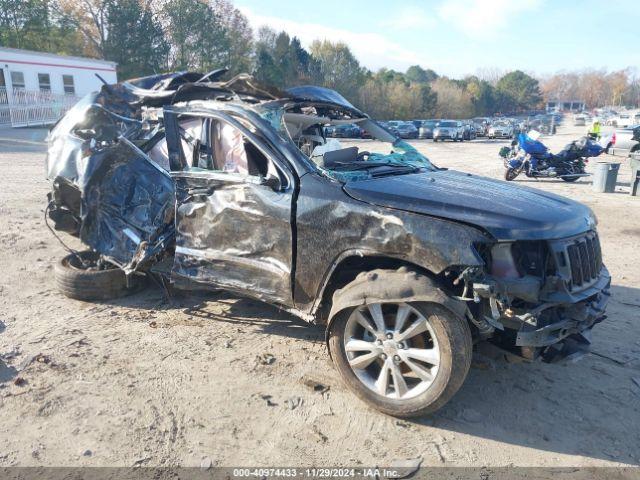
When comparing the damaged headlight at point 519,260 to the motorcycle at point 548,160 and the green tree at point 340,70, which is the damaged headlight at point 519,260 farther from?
the green tree at point 340,70

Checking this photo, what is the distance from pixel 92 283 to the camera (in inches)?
191

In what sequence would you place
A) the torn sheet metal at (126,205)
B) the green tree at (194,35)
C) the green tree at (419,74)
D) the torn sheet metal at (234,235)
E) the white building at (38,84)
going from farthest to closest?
the green tree at (419,74), the green tree at (194,35), the white building at (38,84), the torn sheet metal at (126,205), the torn sheet metal at (234,235)

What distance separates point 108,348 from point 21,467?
53.2 inches

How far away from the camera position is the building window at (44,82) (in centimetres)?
2966

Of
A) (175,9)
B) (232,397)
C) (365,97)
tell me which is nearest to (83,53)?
(175,9)

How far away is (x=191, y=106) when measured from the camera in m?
4.41

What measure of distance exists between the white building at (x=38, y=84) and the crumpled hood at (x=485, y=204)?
25574mm

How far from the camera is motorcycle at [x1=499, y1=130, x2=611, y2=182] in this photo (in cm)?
1440

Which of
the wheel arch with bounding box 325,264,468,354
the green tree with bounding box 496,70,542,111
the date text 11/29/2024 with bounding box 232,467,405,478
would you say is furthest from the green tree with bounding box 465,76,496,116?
the date text 11/29/2024 with bounding box 232,467,405,478

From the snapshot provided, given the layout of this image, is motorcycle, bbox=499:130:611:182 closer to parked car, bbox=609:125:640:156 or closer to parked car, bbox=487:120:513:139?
parked car, bbox=609:125:640:156

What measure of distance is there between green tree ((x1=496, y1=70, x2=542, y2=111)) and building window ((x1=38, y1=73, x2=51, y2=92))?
82087mm

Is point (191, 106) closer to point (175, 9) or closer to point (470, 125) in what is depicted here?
point (470, 125)

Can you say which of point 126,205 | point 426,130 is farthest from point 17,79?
point 126,205

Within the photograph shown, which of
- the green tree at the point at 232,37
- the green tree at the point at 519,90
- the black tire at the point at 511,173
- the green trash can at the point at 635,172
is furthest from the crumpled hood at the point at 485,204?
the green tree at the point at 519,90
